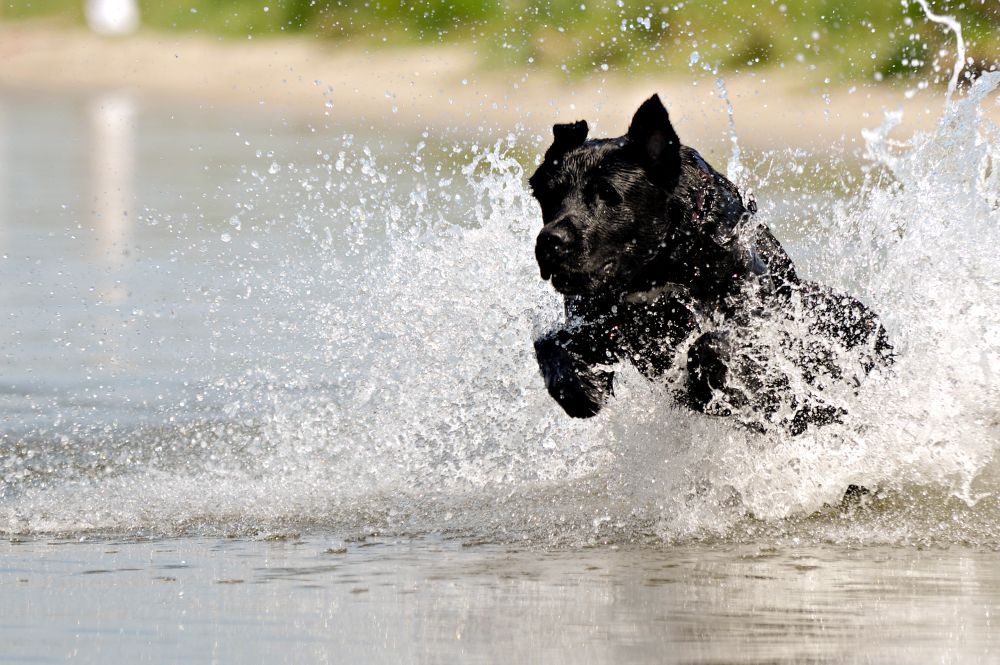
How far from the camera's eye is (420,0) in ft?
99.8

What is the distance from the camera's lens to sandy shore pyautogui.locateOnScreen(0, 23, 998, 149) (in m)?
21.9

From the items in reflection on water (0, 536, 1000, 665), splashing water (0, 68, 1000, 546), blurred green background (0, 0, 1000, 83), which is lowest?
reflection on water (0, 536, 1000, 665)

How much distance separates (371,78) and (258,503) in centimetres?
2364

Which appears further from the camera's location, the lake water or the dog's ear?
the dog's ear

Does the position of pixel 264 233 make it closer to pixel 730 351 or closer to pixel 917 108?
pixel 730 351

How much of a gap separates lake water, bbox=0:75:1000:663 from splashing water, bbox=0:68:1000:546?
15 mm

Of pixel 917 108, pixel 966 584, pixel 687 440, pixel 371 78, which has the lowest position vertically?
pixel 966 584

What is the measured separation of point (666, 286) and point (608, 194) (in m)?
0.44

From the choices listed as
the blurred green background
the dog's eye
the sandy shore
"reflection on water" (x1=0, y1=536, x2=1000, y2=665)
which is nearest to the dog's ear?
the dog's eye

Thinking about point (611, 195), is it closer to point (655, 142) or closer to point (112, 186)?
point (655, 142)

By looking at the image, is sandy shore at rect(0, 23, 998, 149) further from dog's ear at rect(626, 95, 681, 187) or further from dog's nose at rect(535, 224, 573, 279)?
dog's nose at rect(535, 224, 573, 279)

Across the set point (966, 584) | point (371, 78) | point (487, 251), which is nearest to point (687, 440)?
point (966, 584)

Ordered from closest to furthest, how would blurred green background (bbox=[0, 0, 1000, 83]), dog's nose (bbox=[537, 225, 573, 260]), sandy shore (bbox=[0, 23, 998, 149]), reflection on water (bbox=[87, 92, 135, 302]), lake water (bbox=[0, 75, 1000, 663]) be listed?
lake water (bbox=[0, 75, 1000, 663])
dog's nose (bbox=[537, 225, 573, 260])
reflection on water (bbox=[87, 92, 135, 302])
sandy shore (bbox=[0, 23, 998, 149])
blurred green background (bbox=[0, 0, 1000, 83])

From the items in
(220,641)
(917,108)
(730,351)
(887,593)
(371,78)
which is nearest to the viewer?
(220,641)
